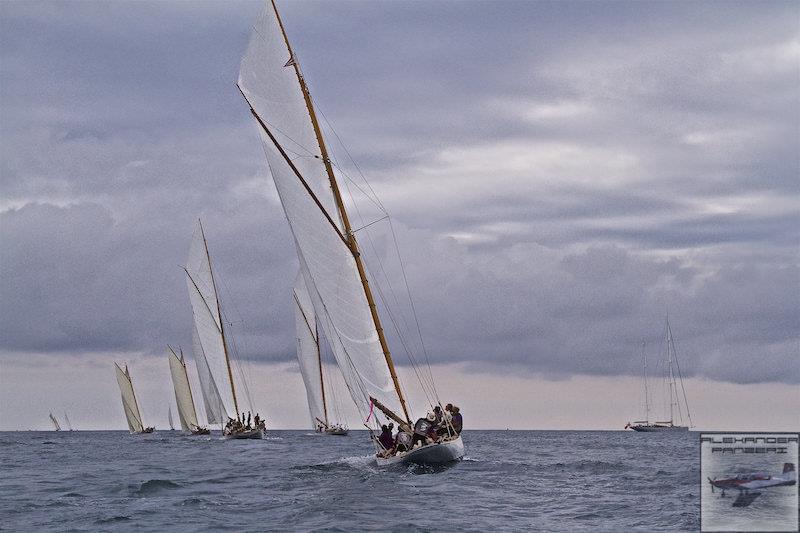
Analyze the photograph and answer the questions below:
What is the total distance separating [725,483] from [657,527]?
58.6 feet

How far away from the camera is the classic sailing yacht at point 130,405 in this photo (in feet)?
564

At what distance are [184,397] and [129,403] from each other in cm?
3227

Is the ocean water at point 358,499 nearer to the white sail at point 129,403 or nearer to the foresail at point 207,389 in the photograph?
the foresail at point 207,389

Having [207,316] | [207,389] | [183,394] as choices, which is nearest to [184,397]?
[183,394]

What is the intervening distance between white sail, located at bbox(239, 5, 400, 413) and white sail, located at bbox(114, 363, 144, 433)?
Answer: 129725 millimetres

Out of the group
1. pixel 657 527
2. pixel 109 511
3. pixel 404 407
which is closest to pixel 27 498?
pixel 109 511

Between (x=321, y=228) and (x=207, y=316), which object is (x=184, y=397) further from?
(x=321, y=228)

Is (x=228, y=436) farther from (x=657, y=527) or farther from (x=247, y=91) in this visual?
(x=657, y=527)

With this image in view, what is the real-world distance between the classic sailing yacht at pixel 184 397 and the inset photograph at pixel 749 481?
140m

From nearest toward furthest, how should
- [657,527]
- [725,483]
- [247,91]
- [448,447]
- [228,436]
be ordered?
[725,483], [657,527], [448,447], [247,91], [228,436]

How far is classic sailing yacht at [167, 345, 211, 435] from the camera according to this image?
485 ft

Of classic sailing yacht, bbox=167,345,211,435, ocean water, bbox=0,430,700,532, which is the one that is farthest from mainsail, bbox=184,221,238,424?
ocean water, bbox=0,430,700,532

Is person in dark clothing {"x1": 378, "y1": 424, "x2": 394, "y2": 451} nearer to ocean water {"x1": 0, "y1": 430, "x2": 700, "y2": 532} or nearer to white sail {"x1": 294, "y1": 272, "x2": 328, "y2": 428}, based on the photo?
ocean water {"x1": 0, "y1": 430, "x2": 700, "y2": 532}

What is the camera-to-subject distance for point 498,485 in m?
43.8
